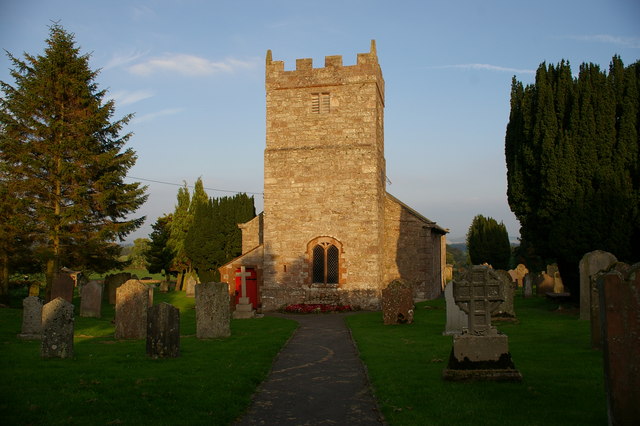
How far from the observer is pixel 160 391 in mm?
7883

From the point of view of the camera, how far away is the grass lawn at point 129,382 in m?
6.65

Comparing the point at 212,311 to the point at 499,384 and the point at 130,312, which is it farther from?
the point at 499,384

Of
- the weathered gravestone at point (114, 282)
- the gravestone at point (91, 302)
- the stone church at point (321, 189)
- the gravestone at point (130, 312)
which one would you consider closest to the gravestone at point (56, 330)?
the gravestone at point (130, 312)

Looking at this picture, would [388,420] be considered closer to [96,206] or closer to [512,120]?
[512,120]

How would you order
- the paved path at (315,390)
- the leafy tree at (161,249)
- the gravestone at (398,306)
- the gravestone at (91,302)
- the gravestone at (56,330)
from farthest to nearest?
the leafy tree at (161,249), the gravestone at (91,302), the gravestone at (398,306), the gravestone at (56,330), the paved path at (315,390)

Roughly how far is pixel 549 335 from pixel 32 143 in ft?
68.6

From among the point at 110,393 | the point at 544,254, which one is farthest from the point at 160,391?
the point at 544,254

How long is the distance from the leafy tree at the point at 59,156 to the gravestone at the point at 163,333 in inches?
528

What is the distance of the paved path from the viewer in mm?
6848

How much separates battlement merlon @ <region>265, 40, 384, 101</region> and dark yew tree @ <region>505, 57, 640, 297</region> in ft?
25.2

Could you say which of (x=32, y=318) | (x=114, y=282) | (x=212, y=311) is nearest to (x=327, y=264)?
(x=114, y=282)

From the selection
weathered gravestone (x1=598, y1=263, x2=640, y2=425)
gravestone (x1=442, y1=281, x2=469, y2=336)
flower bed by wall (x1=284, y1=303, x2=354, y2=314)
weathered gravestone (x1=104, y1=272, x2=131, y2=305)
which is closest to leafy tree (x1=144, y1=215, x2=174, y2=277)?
weathered gravestone (x1=104, y1=272, x2=131, y2=305)

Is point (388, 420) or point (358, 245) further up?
point (358, 245)

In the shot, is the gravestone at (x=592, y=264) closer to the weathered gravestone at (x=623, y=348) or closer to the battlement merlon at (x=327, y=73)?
the weathered gravestone at (x=623, y=348)
